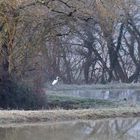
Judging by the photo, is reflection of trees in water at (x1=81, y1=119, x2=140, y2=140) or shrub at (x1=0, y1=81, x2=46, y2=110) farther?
shrub at (x1=0, y1=81, x2=46, y2=110)

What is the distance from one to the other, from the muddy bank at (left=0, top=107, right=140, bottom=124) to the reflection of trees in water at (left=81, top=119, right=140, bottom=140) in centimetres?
67

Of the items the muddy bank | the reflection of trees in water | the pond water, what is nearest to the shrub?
the muddy bank

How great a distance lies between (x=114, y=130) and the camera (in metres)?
12.8

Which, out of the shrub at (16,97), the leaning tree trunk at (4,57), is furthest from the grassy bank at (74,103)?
the leaning tree trunk at (4,57)

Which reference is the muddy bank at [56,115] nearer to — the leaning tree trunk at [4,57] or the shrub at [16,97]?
the shrub at [16,97]

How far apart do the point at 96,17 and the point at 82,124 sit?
26.5 feet

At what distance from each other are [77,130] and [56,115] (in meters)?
1.97

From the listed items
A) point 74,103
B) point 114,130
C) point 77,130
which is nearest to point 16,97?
point 74,103

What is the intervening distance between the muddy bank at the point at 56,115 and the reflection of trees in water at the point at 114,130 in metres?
0.67

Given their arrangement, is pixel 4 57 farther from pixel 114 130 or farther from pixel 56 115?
pixel 114 130

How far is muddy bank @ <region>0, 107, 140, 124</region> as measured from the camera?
13.9 meters

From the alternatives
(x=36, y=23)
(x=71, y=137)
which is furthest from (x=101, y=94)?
(x=71, y=137)

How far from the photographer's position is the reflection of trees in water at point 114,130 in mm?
11672

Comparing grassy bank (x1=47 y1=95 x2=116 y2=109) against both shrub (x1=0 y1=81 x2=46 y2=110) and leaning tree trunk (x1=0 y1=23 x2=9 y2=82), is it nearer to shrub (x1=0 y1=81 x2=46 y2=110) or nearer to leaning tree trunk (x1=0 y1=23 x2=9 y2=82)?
shrub (x1=0 y1=81 x2=46 y2=110)
